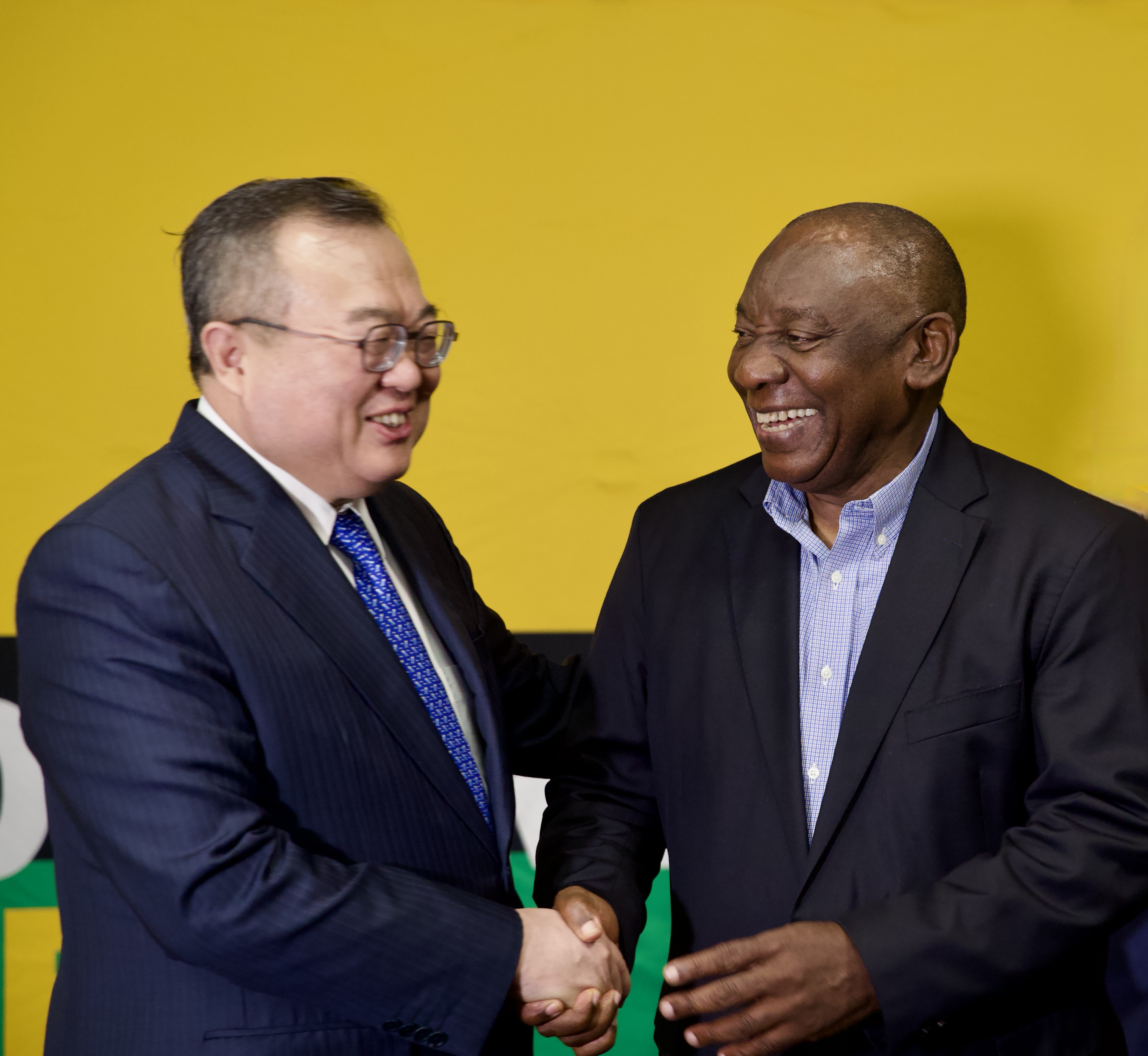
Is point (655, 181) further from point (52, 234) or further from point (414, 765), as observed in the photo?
point (414, 765)

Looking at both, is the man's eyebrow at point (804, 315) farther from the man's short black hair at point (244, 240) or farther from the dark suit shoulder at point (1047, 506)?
the man's short black hair at point (244, 240)

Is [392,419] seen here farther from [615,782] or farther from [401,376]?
[615,782]

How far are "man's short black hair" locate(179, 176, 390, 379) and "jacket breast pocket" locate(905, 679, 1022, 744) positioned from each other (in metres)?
0.92

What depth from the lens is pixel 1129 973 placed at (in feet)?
5.27

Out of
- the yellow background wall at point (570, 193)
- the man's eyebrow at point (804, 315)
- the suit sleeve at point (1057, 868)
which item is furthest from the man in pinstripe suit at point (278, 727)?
the yellow background wall at point (570, 193)

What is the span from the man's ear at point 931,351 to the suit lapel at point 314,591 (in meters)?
0.80

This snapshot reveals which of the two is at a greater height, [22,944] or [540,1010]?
[540,1010]

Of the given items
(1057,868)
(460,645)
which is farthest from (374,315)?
(1057,868)

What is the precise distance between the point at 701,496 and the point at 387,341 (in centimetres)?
60

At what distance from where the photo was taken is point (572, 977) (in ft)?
4.95

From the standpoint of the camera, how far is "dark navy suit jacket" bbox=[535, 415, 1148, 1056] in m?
1.49

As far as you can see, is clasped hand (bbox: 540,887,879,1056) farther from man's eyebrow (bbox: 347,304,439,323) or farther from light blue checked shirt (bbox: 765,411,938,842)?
man's eyebrow (bbox: 347,304,439,323)

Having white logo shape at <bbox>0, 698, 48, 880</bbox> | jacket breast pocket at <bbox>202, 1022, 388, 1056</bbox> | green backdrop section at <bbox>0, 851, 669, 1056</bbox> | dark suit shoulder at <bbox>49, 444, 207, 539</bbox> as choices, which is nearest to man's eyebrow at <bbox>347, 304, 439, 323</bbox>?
dark suit shoulder at <bbox>49, 444, 207, 539</bbox>

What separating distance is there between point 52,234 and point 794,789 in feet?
6.13
